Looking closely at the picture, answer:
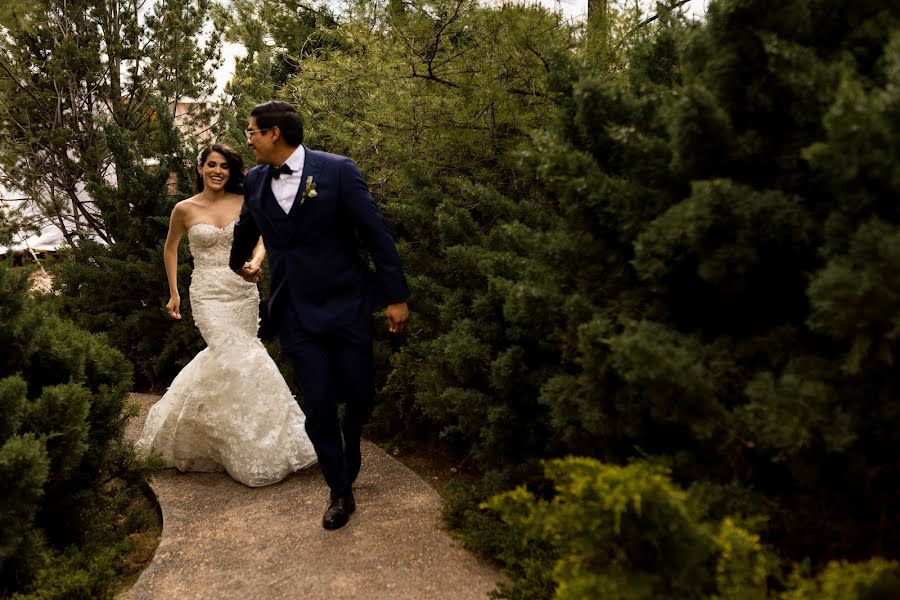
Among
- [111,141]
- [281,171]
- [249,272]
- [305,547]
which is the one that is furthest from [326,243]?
[111,141]

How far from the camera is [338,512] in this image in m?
4.29

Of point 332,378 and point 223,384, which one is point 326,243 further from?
point 223,384

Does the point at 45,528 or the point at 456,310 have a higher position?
the point at 456,310

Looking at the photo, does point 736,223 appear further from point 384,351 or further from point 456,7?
point 384,351

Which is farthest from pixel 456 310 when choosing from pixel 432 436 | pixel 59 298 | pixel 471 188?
pixel 59 298

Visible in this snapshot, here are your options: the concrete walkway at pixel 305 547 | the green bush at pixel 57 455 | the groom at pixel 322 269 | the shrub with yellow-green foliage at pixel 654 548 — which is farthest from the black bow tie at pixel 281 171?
the shrub with yellow-green foliage at pixel 654 548

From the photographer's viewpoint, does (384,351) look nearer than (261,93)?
Yes

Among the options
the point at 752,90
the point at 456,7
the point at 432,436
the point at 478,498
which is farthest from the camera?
the point at 432,436

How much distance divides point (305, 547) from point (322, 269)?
144 centimetres

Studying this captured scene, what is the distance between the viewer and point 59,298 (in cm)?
877

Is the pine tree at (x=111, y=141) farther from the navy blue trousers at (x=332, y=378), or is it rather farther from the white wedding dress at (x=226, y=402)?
the navy blue trousers at (x=332, y=378)

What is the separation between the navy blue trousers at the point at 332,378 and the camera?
423 centimetres

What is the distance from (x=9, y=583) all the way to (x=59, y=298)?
5899mm

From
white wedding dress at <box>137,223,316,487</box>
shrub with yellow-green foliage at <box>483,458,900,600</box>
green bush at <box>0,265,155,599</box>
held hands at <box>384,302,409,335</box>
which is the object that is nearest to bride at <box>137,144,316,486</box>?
white wedding dress at <box>137,223,316,487</box>
